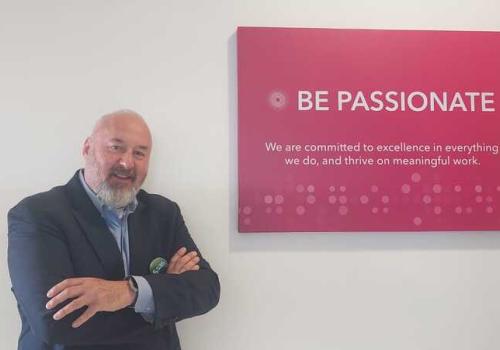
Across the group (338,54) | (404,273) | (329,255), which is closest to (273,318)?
(329,255)

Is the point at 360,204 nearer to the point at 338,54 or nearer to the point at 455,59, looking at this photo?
the point at 338,54

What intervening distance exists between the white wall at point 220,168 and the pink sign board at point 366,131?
82 millimetres

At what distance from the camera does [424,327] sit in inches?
74.3

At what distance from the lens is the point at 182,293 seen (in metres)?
1.42

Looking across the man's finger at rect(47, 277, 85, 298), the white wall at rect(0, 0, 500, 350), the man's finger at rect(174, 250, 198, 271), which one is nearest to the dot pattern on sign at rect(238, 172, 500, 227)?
the white wall at rect(0, 0, 500, 350)

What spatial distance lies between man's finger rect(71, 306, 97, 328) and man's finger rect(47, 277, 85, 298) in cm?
9

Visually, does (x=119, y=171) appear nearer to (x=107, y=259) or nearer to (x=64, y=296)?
(x=107, y=259)

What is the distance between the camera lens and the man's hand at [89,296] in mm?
1254

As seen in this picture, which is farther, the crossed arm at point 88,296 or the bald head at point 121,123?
the bald head at point 121,123

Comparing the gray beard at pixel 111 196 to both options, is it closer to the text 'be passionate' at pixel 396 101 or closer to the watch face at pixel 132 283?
the watch face at pixel 132 283

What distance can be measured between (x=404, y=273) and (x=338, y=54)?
3.25 feet

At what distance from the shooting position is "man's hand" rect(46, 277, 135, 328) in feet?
4.11

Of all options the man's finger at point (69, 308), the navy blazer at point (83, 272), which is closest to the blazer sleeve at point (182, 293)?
the navy blazer at point (83, 272)

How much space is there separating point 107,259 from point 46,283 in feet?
0.71
